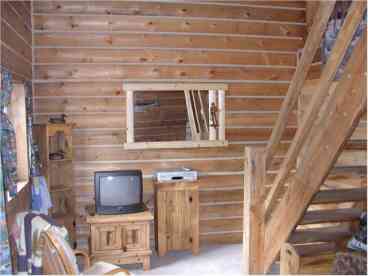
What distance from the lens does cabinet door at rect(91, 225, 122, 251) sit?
3808 mm

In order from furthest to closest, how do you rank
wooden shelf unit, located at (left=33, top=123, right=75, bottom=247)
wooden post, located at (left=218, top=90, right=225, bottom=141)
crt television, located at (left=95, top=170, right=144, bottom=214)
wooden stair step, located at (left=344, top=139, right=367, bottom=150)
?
1. wooden post, located at (left=218, top=90, right=225, bottom=141)
2. wooden shelf unit, located at (left=33, top=123, right=75, bottom=247)
3. crt television, located at (left=95, top=170, right=144, bottom=214)
4. wooden stair step, located at (left=344, top=139, right=367, bottom=150)

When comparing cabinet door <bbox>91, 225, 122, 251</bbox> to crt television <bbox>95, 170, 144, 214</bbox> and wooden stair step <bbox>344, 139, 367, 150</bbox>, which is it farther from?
wooden stair step <bbox>344, 139, 367, 150</bbox>

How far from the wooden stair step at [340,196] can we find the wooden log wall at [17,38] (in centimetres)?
241

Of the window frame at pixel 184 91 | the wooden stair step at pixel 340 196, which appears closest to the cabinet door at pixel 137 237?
the window frame at pixel 184 91

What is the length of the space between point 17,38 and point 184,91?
186 centimetres

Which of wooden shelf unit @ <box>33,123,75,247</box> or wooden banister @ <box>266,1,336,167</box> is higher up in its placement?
wooden banister @ <box>266,1,336,167</box>

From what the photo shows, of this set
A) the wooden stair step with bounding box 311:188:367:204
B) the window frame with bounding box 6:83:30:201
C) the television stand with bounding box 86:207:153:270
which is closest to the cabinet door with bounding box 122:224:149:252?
the television stand with bounding box 86:207:153:270

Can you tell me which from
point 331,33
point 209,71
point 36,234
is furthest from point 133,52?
point 36,234

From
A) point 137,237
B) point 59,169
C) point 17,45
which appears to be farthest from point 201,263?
point 17,45

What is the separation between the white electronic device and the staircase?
121cm

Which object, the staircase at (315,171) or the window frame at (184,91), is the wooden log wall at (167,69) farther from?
the staircase at (315,171)

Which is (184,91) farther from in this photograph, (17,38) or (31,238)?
(31,238)

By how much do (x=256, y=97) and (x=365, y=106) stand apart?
9.37 ft

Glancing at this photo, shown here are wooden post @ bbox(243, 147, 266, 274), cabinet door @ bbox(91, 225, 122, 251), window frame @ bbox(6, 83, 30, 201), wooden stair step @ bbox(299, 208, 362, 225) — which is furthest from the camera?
cabinet door @ bbox(91, 225, 122, 251)
